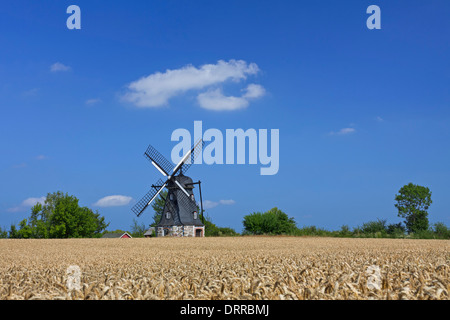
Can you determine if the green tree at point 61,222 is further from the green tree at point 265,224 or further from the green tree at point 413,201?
the green tree at point 413,201

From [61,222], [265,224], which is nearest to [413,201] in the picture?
[265,224]

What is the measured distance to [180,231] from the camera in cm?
4856

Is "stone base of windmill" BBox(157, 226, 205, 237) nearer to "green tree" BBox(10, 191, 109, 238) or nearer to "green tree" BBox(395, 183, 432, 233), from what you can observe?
"green tree" BBox(10, 191, 109, 238)

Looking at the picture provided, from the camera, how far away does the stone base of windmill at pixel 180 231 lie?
48.5 metres

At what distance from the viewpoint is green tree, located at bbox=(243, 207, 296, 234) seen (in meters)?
42.6

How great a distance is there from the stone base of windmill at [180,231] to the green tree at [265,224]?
8.20 meters

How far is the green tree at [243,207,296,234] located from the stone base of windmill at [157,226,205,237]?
8.20m

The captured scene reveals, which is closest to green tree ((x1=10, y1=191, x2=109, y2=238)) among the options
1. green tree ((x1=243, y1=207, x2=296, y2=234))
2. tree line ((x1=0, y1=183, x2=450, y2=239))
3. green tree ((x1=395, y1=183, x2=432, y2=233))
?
tree line ((x1=0, y1=183, x2=450, y2=239))

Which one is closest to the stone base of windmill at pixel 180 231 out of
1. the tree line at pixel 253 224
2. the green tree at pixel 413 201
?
the tree line at pixel 253 224

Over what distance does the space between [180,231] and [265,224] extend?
458 inches

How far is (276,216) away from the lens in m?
43.7
